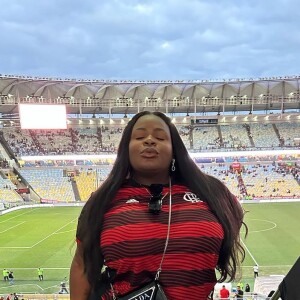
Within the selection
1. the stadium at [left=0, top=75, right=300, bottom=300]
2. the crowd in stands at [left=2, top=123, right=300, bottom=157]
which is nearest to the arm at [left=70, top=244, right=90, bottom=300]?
the stadium at [left=0, top=75, right=300, bottom=300]

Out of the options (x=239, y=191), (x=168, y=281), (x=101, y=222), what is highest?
(x=101, y=222)

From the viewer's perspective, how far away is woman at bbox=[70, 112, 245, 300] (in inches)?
64.5

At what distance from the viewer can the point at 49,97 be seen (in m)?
47.4

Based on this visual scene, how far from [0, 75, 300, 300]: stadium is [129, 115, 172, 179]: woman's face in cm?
1511

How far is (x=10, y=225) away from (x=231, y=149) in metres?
27.0

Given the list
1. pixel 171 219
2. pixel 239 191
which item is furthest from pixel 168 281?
pixel 239 191

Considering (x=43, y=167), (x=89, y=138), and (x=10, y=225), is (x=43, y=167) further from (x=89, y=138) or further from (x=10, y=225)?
(x=10, y=225)

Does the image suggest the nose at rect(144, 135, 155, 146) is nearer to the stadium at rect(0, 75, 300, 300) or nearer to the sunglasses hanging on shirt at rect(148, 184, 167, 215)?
the sunglasses hanging on shirt at rect(148, 184, 167, 215)

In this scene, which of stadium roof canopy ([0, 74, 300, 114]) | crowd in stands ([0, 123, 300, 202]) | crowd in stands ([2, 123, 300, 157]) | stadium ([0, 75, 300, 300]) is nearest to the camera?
stadium ([0, 75, 300, 300])

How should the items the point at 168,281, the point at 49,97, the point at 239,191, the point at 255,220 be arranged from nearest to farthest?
the point at 168,281 → the point at 255,220 → the point at 239,191 → the point at 49,97

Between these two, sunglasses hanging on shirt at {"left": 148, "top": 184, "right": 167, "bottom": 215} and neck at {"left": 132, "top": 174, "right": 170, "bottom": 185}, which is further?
neck at {"left": 132, "top": 174, "right": 170, "bottom": 185}

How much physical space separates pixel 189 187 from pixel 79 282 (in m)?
Result: 0.77

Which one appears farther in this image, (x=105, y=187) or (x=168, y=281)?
(x=105, y=187)

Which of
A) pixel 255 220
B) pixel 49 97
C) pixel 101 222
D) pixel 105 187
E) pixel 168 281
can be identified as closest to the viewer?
pixel 168 281
